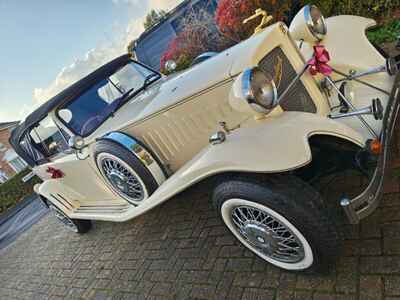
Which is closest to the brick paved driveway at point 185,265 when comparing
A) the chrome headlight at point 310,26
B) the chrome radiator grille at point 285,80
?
the chrome radiator grille at point 285,80

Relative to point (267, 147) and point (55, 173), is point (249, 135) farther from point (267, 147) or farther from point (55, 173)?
point (55, 173)

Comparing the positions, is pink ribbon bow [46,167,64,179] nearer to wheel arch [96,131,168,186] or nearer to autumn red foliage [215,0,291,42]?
wheel arch [96,131,168,186]

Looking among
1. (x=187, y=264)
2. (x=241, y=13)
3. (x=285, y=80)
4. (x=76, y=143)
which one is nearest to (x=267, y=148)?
(x=285, y=80)

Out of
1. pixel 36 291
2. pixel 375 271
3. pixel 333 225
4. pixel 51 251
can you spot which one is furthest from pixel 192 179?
pixel 51 251

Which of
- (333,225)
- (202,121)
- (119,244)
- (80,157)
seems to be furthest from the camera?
(119,244)

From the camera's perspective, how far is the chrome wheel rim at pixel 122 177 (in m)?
2.86

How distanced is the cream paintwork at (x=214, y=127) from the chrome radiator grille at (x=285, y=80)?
6cm

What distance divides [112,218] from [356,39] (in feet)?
10.8

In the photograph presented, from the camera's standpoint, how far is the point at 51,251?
5.00m

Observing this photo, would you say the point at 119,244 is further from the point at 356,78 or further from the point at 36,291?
the point at 356,78

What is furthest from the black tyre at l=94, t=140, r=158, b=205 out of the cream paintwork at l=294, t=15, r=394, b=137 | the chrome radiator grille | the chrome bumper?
the cream paintwork at l=294, t=15, r=394, b=137

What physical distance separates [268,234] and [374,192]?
2.42 ft

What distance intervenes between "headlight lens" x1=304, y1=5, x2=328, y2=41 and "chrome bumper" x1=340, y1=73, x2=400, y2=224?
122 cm

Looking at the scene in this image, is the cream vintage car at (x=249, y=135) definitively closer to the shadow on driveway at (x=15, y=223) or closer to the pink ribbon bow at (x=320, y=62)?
the pink ribbon bow at (x=320, y=62)
